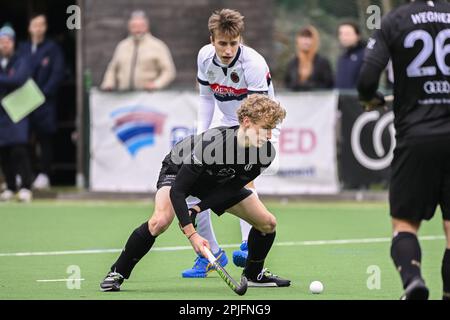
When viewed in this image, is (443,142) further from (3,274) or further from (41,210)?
(41,210)

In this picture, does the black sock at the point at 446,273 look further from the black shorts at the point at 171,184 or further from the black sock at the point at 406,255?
the black shorts at the point at 171,184

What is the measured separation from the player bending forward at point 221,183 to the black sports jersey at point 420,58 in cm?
134

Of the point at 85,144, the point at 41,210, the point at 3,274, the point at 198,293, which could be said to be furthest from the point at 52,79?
the point at 198,293

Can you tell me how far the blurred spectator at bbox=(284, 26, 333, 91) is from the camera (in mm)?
16866

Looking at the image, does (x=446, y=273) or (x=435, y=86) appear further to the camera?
(x=446, y=273)

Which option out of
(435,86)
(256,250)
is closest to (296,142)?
(256,250)

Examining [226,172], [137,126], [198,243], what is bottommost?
[198,243]

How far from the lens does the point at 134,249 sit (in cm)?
859

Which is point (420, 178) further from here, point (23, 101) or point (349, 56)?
point (23, 101)

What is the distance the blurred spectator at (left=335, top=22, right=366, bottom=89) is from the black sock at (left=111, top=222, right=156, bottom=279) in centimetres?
853

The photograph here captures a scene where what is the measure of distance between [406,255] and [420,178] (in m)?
0.45

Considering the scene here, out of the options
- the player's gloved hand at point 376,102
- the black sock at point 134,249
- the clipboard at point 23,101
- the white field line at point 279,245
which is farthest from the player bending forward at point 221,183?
the clipboard at point 23,101

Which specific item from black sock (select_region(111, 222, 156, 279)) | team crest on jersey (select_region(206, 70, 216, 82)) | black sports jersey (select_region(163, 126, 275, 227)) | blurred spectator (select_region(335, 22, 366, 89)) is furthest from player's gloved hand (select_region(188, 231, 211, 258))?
blurred spectator (select_region(335, 22, 366, 89))

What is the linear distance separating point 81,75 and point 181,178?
10.7 metres
